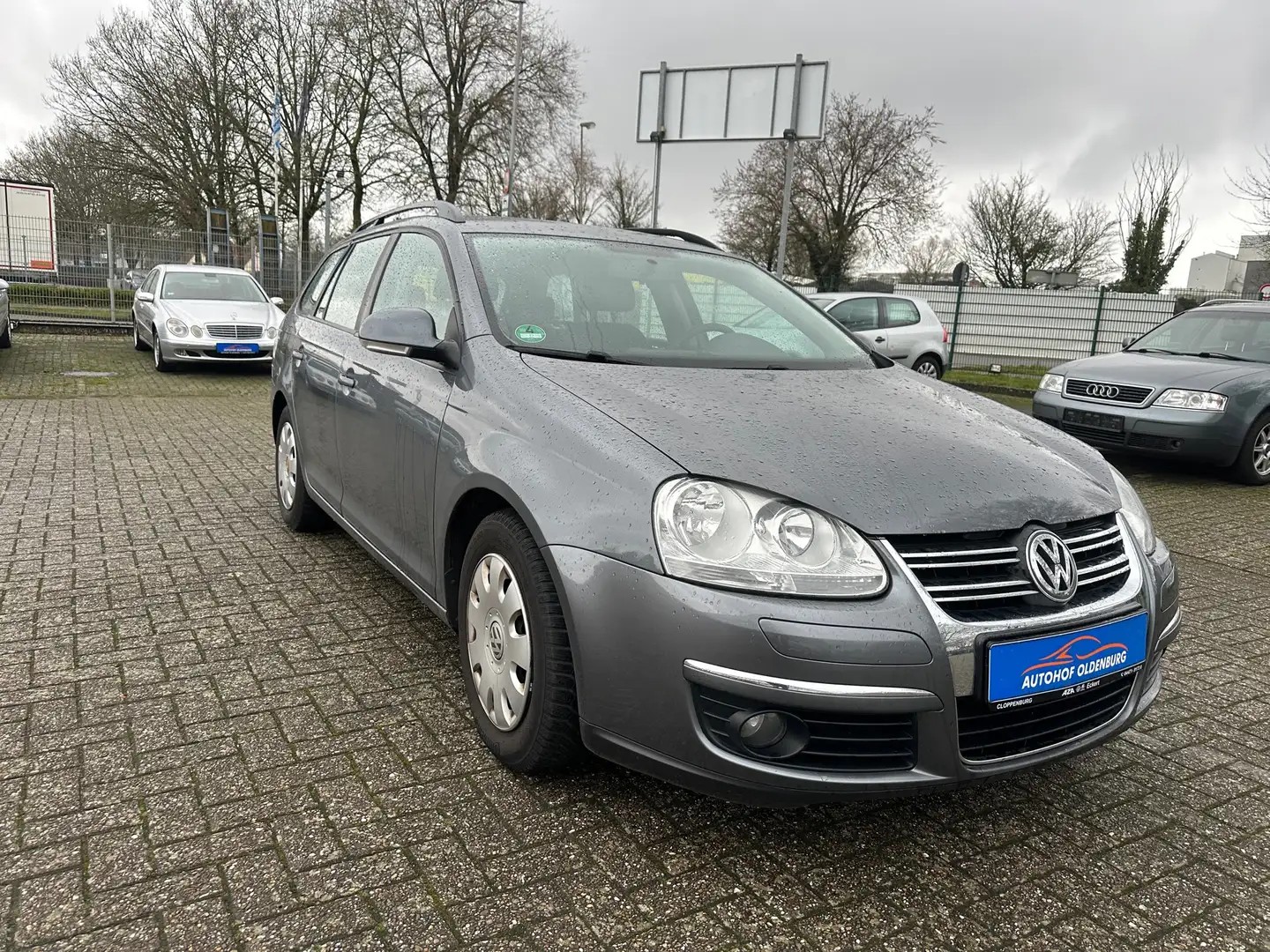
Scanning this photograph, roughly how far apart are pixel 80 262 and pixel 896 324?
16460mm

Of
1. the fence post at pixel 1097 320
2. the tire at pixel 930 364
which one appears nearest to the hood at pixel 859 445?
the tire at pixel 930 364

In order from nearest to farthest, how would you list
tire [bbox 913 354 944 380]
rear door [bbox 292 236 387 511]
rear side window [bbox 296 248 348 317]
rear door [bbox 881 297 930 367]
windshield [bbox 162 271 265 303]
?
rear door [bbox 292 236 387 511]
rear side window [bbox 296 248 348 317]
windshield [bbox 162 271 265 303]
rear door [bbox 881 297 930 367]
tire [bbox 913 354 944 380]

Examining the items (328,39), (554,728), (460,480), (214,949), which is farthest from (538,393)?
(328,39)

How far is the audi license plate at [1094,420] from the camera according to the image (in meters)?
7.71

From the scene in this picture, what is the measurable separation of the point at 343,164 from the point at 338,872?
100 ft

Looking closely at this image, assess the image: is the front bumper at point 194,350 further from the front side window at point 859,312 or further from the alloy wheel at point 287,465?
the front side window at point 859,312

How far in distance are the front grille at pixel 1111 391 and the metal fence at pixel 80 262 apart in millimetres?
17509

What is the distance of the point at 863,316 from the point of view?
13.7 m

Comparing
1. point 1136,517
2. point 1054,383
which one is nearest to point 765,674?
point 1136,517

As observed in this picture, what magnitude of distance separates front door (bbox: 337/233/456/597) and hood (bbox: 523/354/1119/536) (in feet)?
1.67

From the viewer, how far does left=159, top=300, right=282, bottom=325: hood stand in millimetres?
12625

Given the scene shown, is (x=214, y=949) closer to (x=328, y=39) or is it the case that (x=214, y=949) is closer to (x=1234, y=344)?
(x=1234, y=344)

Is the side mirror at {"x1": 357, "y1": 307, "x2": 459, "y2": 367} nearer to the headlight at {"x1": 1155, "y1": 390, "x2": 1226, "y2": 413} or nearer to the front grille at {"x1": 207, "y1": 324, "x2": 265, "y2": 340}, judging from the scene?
the headlight at {"x1": 1155, "y1": 390, "x2": 1226, "y2": 413}

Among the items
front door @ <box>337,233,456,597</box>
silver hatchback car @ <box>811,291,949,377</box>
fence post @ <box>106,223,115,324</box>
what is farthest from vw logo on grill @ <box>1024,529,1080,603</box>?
fence post @ <box>106,223,115,324</box>
